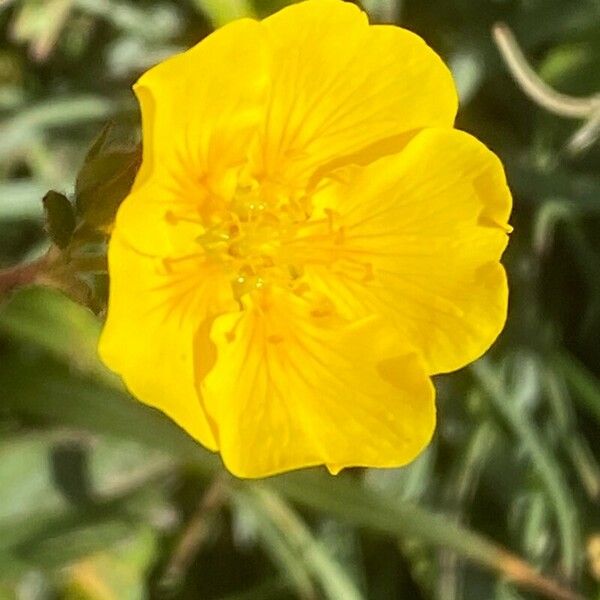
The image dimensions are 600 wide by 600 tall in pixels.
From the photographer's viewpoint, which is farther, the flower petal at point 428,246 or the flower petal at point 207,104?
the flower petal at point 428,246

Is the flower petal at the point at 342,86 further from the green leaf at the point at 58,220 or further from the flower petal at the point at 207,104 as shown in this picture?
the green leaf at the point at 58,220

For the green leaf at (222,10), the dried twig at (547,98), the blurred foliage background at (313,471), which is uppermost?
the green leaf at (222,10)

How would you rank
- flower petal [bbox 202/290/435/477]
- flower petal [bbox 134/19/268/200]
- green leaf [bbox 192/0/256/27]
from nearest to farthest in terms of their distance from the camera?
1. flower petal [bbox 134/19/268/200]
2. flower petal [bbox 202/290/435/477]
3. green leaf [bbox 192/0/256/27]

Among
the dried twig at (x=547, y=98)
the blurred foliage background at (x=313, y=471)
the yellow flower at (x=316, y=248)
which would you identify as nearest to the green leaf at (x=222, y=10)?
the blurred foliage background at (x=313, y=471)

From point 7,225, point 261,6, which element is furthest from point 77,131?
point 261,6

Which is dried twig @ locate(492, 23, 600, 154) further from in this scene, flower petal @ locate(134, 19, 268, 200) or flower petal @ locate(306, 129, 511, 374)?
flower petal @ locate(134, 19, 268, 200)

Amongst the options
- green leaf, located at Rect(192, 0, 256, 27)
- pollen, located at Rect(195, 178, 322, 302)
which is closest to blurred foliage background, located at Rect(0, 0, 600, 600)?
green leaf, located at Rect(192, 0, 256, 27)
